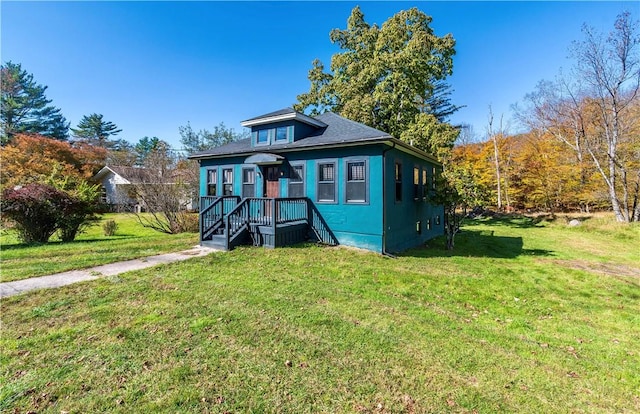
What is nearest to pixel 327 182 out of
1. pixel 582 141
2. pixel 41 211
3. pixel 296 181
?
pixel 296 181

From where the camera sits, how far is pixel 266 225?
28.3 feet

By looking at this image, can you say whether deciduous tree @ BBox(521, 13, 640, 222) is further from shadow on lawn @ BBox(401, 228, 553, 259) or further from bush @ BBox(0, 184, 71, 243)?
bush @ BBox(0, 184, 71, 243)

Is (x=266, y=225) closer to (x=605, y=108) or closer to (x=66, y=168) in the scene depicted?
(x=605, y=108)

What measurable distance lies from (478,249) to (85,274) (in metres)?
11.7

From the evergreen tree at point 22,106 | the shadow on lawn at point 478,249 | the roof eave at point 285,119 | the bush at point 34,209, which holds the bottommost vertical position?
the shadow on lawn at point 478,249

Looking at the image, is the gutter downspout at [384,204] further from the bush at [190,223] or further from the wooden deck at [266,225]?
the bush at [190,223]

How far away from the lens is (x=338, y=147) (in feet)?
30.1

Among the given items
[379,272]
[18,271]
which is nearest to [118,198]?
[18,271]

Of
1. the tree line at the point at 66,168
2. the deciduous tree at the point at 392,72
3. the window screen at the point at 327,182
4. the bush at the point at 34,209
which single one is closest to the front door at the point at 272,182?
the window screen at the point at 327,182

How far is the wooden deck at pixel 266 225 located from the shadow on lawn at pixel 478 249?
10.5ft

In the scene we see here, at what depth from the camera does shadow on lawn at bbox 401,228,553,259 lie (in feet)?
31.8

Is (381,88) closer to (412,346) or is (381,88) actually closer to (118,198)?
(412,346)

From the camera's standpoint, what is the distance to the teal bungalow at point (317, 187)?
28.4ft

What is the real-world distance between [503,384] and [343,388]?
158cm
